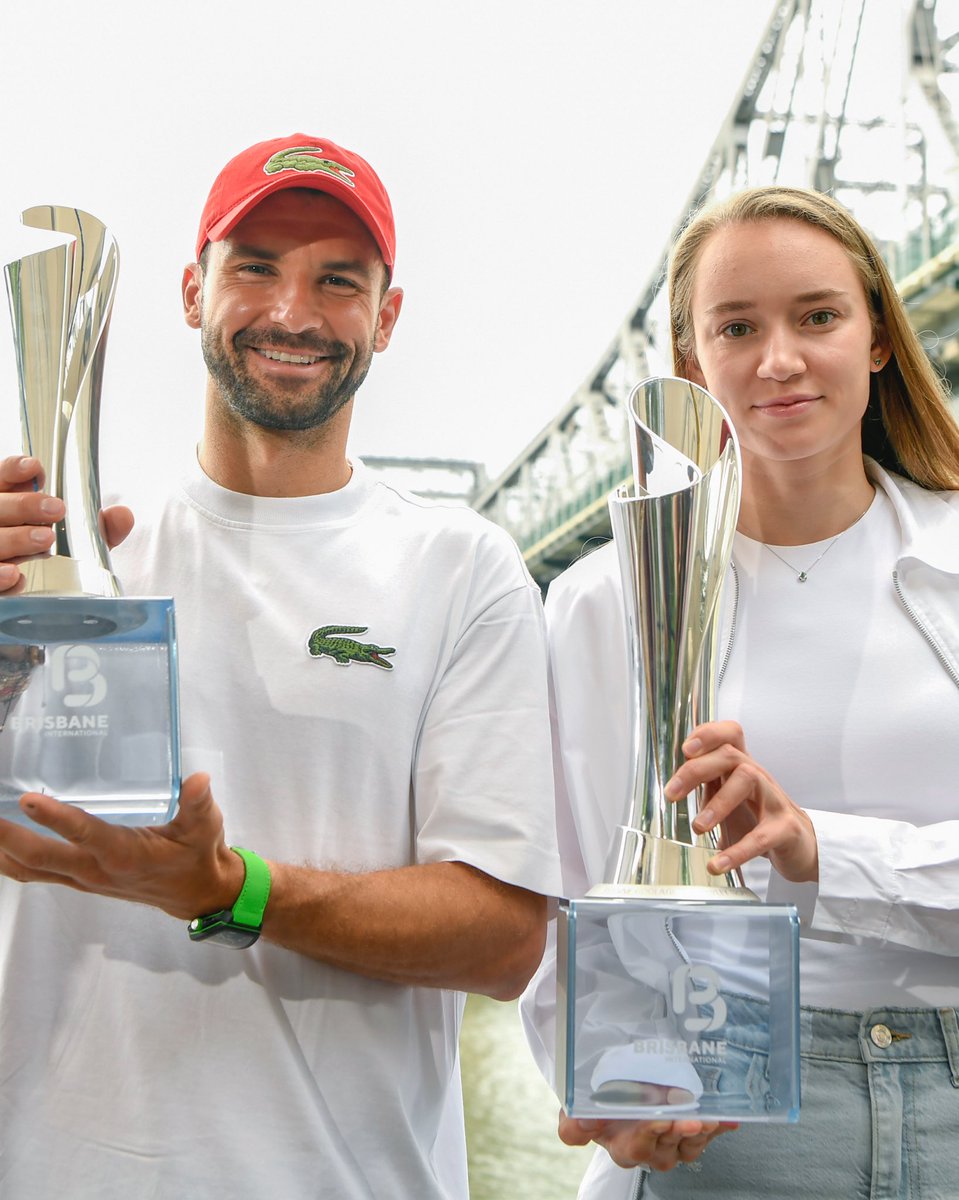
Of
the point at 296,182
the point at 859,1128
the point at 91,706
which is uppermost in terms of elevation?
the point at 296,182

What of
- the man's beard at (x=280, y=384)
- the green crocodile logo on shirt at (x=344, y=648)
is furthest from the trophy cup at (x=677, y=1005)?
the man's beard at (x=280, y=384)

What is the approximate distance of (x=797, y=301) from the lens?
4.00 ft

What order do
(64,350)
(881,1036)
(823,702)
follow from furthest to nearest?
1. (823,702)
2. (881,1036)
3. (64,350)

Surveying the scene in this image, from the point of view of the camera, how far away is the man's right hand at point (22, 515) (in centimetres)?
92

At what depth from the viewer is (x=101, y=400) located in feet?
3.34

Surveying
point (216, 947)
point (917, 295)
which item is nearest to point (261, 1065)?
point (216, 947)

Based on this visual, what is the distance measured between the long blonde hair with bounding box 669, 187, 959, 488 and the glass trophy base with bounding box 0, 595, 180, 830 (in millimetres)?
707

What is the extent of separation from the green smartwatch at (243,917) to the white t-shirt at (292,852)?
106mm

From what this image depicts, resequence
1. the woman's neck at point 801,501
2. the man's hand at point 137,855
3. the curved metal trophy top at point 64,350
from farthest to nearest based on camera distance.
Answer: the woman's neck at point 801,501 < the curved metal trophy top at point 64,350 < the man's hand at point 137,855

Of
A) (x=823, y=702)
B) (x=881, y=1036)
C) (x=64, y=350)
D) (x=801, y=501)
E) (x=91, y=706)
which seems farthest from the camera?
(x=801, y=501)

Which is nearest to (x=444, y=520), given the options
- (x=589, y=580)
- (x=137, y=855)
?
(x=589, y=580)

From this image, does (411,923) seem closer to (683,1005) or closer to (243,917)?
(243,917)

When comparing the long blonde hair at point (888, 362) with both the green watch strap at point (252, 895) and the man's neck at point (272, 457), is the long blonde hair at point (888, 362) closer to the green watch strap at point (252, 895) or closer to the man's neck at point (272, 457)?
the man's neck at point (272, 457)

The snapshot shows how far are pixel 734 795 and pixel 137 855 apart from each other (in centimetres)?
41
